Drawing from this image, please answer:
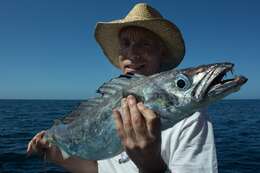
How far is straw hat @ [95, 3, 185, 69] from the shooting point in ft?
14.3

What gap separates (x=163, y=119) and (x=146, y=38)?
5.75ft

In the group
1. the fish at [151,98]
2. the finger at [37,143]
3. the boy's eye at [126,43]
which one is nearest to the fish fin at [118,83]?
the fish at [151,98]

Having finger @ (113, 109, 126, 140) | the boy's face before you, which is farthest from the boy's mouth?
finger @ (113, 109, 126, 140)

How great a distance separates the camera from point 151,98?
282 cm

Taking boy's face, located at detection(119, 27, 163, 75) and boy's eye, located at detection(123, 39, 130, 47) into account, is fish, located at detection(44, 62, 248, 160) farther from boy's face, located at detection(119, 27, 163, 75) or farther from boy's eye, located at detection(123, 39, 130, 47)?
boy's eye, located at detection(123, 39, 130, 47)

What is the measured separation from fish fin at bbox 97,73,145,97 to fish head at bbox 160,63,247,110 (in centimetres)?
36

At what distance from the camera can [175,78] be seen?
2.83m

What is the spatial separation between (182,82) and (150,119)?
15.4 inches

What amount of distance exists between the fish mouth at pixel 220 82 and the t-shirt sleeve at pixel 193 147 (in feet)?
2.20

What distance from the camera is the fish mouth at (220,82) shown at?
2590 millimetres

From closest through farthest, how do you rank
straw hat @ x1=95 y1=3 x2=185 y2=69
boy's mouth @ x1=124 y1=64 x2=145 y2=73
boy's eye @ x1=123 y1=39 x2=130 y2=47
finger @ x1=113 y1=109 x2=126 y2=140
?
1. finger @ x1=113 y1=109 x2=126 y2=140
2. boy's mouth @ x1=124 y1=64 x2=145 y2=73
3. boy's eye @ x1=123 y1=39 x2=130 y2=47
4. straw hat @ x1=95 y1=3 x2=185 y2=69

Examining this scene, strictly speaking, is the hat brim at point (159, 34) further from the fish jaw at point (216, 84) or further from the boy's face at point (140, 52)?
the fish jaw at point (216, 84)

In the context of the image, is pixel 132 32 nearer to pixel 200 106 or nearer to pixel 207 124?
pixel 207 124

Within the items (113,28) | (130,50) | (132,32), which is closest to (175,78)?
(130,50)
